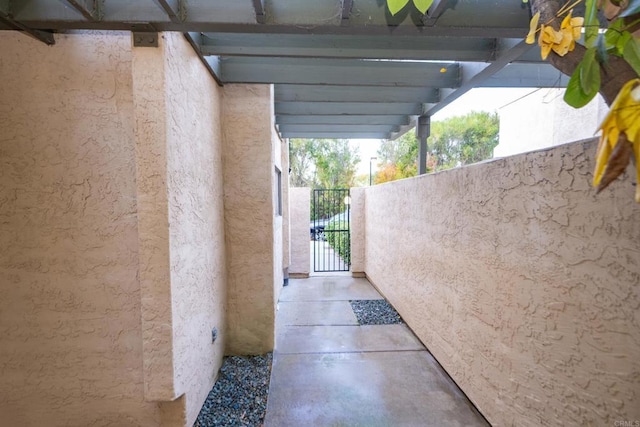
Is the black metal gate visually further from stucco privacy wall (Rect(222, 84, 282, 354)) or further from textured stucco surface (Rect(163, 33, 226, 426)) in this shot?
textured stucco surface (Rect(163, 33, 226, 426))

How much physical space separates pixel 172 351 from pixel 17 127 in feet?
7.59

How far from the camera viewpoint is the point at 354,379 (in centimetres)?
314

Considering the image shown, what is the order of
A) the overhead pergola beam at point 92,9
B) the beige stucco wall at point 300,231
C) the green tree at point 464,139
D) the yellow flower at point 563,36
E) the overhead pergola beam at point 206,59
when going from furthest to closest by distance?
the green tree at point 464,139, the beige stucco wall at point 300,231, the overhead pergola beam at point 206,59, the overhead pergola beam at point 92,9, the yellow flower at point 563,36

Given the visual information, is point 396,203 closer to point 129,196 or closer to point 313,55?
point 313,55

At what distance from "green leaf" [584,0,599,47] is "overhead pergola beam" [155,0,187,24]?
2408 mm

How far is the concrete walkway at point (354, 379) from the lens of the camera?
260 centimetres

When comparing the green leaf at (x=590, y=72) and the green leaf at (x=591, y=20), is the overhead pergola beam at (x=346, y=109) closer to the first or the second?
the green leaf at (x=591, y=20)

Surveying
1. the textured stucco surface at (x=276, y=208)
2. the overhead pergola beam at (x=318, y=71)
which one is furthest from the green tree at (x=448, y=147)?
the overhead pergola beam at (x=318, y=71)

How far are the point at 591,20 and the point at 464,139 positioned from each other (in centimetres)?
1870

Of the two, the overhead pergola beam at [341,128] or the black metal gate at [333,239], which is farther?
the black metal gate at [333,239]


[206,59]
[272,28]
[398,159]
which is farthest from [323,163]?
[272,28]

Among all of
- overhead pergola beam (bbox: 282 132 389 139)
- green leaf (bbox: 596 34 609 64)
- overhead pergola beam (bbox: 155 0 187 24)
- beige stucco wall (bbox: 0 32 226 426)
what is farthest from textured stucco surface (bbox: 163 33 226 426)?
overhead pergola beam (bbox: 282 132 389 139)

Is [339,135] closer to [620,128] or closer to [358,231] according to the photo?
[358,231]

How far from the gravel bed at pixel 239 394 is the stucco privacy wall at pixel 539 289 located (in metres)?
2.21
